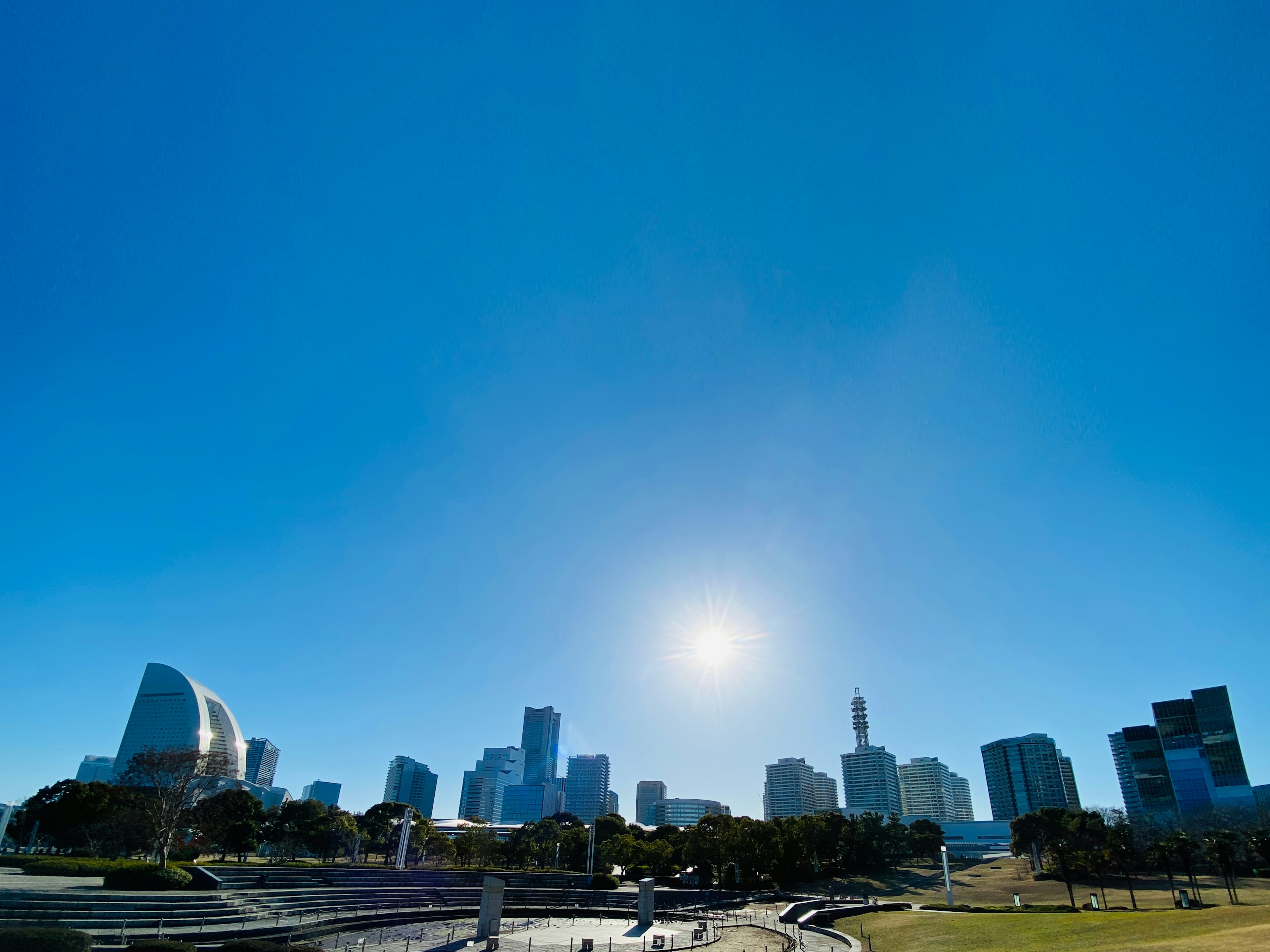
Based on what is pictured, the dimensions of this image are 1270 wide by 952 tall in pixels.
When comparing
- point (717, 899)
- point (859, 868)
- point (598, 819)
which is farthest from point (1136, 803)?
point (717, 899)

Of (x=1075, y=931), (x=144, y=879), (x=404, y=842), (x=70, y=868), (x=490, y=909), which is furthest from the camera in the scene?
(x=404, y=842)

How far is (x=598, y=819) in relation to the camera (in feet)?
320

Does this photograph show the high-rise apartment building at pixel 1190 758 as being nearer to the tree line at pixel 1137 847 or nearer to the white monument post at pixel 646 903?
the tree line at pixel 1137 847

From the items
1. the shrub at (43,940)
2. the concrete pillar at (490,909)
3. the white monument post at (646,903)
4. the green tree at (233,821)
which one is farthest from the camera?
the green tree at (233,821)

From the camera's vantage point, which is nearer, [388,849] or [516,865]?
[516,865]

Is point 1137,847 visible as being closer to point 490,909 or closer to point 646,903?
point 646,903

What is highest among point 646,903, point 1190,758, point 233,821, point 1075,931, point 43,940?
point 1190,758

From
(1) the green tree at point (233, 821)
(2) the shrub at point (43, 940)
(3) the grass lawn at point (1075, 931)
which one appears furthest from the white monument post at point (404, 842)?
(2) the shrub at point (43, 940)

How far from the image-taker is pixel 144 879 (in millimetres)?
34656

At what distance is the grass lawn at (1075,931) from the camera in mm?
23953

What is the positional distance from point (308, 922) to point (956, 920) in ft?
119

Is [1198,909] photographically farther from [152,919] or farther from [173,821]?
[173,821]

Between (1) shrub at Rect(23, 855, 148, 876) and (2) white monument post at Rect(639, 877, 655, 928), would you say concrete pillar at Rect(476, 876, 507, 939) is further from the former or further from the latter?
(1) shrub at Rect(23, 855, 148, 876)

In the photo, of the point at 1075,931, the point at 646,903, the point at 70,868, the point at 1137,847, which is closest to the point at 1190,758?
the point at 1137,847
